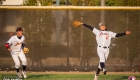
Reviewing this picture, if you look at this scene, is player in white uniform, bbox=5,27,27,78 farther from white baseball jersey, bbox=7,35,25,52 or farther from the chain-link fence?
the chain-link fence

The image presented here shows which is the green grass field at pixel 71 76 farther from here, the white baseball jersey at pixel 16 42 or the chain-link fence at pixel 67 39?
the white baseball jersey at pixel 16 42

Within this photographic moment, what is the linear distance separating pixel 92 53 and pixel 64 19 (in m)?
1.68

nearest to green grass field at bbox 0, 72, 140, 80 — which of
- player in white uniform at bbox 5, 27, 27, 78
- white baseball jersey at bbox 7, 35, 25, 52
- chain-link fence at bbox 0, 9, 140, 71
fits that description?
player in white uniform at bbox 5, 27, 27, 78

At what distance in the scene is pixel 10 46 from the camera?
55.3ft

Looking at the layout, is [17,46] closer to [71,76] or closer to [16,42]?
[16,42]

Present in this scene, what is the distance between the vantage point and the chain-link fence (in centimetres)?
1916

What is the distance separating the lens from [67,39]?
19.2 metres

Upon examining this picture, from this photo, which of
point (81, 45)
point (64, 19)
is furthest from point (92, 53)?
point (64, 19)

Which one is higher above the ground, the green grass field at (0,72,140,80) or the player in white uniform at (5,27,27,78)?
the player in white uniform at (5,27,27,78)

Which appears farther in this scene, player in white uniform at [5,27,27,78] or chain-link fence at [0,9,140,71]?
chain-link fence at [0,9,140,71]

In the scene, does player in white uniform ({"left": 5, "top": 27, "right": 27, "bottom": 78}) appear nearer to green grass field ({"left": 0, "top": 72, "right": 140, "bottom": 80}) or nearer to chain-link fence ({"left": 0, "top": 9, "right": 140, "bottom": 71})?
green grass field ({"left": 0, "top": 72, "right": 140, "bottom": 80})

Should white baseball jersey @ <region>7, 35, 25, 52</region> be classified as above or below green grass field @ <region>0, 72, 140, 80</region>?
above

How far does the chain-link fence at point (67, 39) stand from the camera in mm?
19156

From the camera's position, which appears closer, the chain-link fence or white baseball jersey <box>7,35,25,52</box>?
white baseball jersey <box>7,35,25,52</box>
